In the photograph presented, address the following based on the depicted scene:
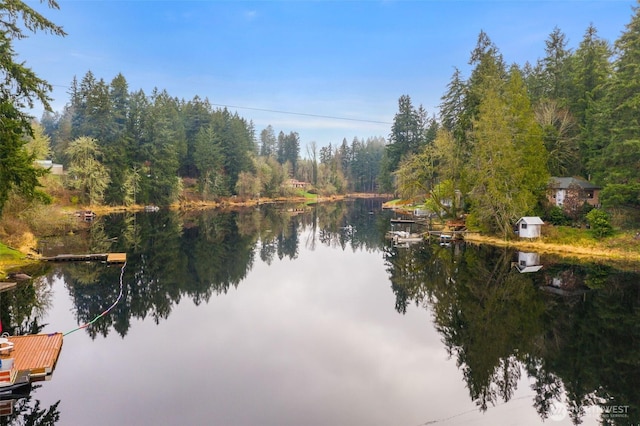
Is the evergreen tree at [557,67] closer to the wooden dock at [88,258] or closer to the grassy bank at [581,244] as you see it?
the grassy bank at [581,244]

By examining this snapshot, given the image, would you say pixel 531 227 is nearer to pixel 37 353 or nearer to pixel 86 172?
pixel 37 353

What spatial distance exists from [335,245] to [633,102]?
28119 millimetres

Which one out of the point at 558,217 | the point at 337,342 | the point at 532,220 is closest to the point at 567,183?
the point at 558,217

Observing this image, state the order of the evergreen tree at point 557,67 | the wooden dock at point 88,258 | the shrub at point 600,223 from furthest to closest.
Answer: the evergreen tree at point 557,67, the shrub at point 600,223, the wooden dock at point 88,258

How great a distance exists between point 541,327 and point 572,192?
26.6 m

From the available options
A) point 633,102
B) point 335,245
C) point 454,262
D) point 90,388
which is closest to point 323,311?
point 90,388

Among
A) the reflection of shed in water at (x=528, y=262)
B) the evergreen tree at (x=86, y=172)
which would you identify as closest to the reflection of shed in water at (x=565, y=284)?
the reflection of shed in water at (x=528, y=262)

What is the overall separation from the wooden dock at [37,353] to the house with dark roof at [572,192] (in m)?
41.4

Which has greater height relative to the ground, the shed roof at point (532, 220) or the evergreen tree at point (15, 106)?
the evergreen tree at point (15, 106)

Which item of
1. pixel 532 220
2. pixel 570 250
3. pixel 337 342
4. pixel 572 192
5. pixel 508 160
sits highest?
pixel 508 160

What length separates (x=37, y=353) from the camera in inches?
534

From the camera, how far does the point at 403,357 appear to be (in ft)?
51.0

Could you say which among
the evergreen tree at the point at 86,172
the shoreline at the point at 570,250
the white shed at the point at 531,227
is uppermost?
Result: the evergreen tree at the point at 86,172

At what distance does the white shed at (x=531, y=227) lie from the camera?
38.2 meters
